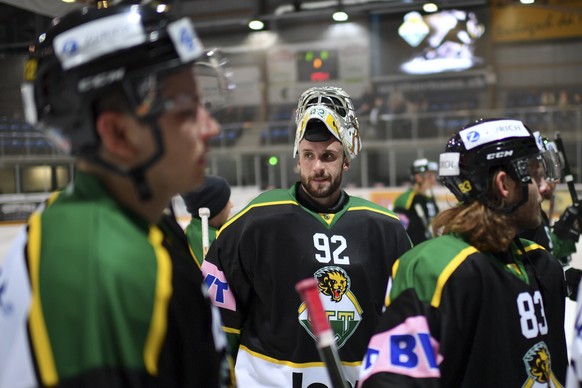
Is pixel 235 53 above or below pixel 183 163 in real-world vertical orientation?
above

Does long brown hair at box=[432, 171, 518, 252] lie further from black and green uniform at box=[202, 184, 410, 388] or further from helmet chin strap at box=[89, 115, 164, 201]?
helmet chin strap at box=[89, 115, 164, 201]

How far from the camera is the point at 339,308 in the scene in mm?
1903

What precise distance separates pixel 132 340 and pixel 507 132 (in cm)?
107

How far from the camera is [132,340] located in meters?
0.74

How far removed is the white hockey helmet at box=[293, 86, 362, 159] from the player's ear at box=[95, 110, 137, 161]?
120 centimetres

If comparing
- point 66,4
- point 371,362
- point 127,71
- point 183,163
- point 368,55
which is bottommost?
point 371,362

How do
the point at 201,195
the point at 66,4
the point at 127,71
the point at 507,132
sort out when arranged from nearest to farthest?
the point at 127,71 < the point at 507,132 < the point at 66,4 < the point at 201,195

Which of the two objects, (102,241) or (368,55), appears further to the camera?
(368,55)

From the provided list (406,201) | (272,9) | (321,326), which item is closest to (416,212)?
(406,201)

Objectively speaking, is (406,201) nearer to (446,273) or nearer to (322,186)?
(322,186)

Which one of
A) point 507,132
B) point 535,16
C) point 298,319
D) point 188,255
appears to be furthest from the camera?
point 535,16

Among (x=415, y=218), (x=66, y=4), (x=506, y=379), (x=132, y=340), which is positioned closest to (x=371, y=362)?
(x=506, y=379)

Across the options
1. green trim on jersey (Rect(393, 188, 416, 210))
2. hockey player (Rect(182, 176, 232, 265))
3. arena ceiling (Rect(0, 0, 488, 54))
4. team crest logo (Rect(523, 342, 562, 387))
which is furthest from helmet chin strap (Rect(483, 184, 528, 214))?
arena ceiling (Rect(0, 0, 488, 54))

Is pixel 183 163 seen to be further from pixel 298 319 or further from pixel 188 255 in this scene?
pixel 298 319
